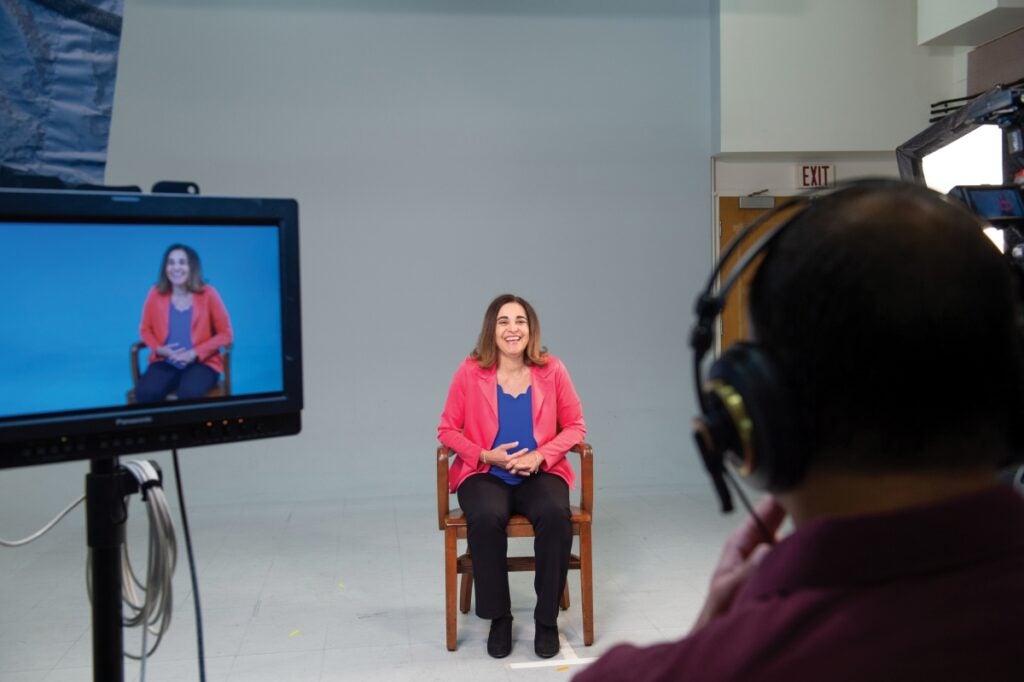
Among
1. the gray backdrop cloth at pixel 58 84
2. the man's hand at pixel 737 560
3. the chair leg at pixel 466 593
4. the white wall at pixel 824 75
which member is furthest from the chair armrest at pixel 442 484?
the white wall at pixel 824 75

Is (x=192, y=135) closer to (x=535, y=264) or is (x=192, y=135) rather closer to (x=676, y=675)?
(x=535, y=264)

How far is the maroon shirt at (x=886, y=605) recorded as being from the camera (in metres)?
0.51

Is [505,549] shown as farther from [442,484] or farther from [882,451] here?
[882,451]

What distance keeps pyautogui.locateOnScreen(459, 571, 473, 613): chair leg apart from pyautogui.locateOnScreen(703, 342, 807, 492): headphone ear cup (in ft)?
8.23

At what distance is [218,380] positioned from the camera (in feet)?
3.87

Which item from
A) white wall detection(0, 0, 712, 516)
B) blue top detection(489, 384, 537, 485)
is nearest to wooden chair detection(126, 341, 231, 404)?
blue top detection(489, 384, 537, 485)

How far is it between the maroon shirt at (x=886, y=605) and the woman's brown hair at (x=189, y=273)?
84 centimetres

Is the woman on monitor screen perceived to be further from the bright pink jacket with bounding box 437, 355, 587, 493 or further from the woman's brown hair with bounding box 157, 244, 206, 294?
the bright pink jacket with bounding box 437, 355, 587, 493

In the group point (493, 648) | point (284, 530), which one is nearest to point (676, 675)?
point (493, 648)

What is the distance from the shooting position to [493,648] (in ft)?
9.03

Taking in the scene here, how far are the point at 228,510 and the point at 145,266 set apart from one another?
379 centimetres

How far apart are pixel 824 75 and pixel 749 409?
4723 mm

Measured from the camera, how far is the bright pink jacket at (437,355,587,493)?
304 cm

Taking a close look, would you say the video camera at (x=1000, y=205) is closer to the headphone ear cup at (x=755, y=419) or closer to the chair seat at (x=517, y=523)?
the headphone ear cup at (x=755, y=419)
